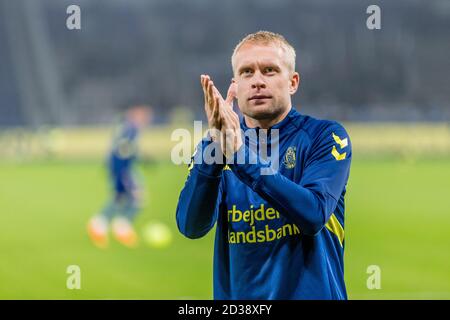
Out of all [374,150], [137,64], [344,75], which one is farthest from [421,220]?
[137,64]

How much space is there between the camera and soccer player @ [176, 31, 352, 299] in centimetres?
306

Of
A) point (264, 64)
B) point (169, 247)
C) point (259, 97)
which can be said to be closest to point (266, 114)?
point (259, 97)

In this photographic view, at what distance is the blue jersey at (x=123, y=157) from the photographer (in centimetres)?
1327

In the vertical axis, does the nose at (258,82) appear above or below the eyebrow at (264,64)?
below

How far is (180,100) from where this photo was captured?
31.9 m

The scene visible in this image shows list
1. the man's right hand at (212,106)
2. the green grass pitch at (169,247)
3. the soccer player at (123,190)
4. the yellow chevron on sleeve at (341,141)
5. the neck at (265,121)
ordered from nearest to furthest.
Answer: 1. the man's right hand at (212,106)
2. the yellow chevron on sleeve at (341,141)
3. the neck at (265,121)
4. the green grass pitch at (169,247)
5. the soccer player at (123,190)

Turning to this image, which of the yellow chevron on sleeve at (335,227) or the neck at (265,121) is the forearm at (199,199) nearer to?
the neck at (265,121)

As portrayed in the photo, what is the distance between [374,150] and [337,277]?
2399cm

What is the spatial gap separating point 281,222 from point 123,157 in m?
10.5

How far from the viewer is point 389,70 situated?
3241 cm

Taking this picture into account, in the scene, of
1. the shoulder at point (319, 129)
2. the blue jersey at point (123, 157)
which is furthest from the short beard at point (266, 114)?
the blue jersey at point (123, 157)

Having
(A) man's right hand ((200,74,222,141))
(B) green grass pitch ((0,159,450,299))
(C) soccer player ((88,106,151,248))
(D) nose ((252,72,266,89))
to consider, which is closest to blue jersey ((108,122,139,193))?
(C) soccer player ((88,106,151,248))

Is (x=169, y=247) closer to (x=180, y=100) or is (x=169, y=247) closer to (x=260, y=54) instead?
(x=260, y=54)

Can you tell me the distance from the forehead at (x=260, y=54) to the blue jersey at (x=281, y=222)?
288 millimetres
